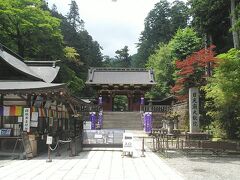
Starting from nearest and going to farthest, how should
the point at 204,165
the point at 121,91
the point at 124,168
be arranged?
the point at 124,168, the point at 204,165, the point at 121,91

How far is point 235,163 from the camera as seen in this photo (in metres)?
13.8

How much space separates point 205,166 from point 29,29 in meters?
25.5

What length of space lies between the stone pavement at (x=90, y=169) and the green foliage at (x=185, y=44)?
1152 inches

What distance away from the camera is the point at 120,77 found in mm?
47312

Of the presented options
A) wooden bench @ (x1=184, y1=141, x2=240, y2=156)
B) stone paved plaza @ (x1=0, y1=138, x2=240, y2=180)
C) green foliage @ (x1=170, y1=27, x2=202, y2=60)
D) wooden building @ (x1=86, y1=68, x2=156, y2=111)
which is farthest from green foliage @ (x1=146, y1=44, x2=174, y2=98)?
stone paved plaza @ (x1=0, y1=138, x2=240, y2=180)

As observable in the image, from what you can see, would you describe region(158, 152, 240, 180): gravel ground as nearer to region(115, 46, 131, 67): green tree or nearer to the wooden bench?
the wooden bench

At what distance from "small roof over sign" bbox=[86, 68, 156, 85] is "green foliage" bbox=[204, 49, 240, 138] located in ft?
76.5

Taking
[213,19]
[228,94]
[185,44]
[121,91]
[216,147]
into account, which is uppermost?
[213,19]

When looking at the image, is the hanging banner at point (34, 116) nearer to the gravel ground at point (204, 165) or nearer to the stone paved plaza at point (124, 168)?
the stone paved plaza at point (124, 168)

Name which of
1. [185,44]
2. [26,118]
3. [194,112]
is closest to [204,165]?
[194,112]

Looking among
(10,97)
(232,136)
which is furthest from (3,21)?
(232,136)

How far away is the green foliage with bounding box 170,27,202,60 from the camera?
4250cm

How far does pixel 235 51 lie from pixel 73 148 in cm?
1223

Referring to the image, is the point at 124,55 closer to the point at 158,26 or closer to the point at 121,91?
the point at 158,26
